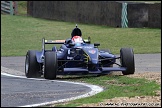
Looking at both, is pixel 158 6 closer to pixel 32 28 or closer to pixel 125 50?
pixel 32 28

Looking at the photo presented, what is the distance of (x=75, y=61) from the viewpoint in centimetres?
1573

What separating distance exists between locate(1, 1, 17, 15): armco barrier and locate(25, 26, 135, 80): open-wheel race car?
30.8 m

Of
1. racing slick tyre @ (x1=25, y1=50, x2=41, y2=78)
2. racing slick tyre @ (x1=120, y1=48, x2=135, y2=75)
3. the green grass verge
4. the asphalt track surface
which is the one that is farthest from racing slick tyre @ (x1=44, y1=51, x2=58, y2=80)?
racing slick tyre @ (x1=120, y1=48, x2=135, y2=75)

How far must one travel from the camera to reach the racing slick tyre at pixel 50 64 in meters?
14.9

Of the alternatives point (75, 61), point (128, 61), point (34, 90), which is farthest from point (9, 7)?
point (34, 90)

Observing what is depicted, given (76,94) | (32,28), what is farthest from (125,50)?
(32,28)

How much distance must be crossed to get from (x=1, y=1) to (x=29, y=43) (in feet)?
75.4

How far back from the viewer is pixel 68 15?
39719 mm

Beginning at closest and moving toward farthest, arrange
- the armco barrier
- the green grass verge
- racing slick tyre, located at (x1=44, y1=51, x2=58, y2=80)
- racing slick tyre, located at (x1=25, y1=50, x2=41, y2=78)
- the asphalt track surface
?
the asphalt track surface < the green grass verge < racing slick tyre, located at (x1=44, y1=51, x2=58, y2=80) < racing slick tyre, located at (x1=25, y1=50, x2=41, y2=78) < the armco barrier

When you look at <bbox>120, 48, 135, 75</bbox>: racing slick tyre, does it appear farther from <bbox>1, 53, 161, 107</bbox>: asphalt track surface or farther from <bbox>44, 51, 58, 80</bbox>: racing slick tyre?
<bbox>44, 51, 58, 80</bbox>: racing slick tyre

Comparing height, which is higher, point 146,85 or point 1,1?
point 1,1

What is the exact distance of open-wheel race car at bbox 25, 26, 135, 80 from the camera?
15.0 m

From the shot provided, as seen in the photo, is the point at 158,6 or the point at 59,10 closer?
the point at 158,6

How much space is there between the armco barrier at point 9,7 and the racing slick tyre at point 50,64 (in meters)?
32.3
